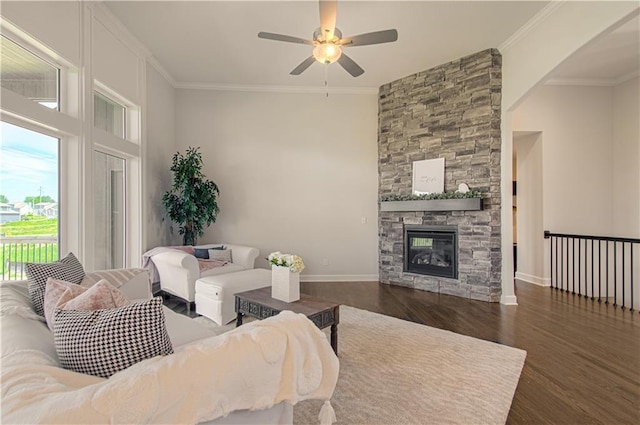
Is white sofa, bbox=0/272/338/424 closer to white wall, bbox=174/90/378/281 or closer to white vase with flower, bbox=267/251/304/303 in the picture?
white vase with flower, bbox=267/251/304/303

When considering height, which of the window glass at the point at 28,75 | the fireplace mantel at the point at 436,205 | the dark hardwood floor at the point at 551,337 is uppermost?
the window glass at the point at 28,75

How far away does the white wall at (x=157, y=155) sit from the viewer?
13.6 feet

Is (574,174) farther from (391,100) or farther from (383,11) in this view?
(383,11)

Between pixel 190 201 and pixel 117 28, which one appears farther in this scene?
pixel 190 201

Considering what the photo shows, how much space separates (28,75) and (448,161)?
477cm

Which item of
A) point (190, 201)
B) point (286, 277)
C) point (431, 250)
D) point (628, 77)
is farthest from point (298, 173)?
point (628, 77)

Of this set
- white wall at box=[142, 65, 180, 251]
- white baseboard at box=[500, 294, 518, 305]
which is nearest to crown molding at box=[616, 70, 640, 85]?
white baseboard at box=[500, 294, 518, 305]

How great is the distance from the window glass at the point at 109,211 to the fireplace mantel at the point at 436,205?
383 centimetres

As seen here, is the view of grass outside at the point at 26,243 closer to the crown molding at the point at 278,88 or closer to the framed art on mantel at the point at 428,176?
the crown molding at the point at 278,88

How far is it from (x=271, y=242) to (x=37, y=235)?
3.04 meters

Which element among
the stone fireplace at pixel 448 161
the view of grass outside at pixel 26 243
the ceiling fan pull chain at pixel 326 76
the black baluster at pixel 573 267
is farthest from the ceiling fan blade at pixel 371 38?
the black baluster at pixel 573 267

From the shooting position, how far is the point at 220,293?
3.04m

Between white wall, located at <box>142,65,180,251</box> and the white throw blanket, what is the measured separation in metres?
3.51

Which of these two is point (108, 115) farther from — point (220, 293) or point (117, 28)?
point (220, 293)
